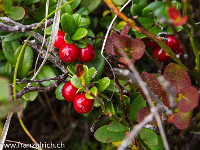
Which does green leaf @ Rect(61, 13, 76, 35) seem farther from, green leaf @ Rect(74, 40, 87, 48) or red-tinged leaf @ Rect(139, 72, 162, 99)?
red-tinged leaf @ Rect(139, 72, 162, 99)

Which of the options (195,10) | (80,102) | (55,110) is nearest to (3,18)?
(80,102)

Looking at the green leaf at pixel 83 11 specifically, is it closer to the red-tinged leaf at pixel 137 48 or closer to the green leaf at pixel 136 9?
the green leaf at pixel 136 9

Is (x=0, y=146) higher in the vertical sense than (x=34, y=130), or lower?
higher

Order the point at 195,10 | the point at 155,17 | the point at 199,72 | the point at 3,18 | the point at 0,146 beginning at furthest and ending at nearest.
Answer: the point at 195,10 < the point at 155,17 < the point at 3,18 < the point at 0,146 < the point at 199,72

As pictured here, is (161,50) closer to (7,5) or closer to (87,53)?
(87,53)

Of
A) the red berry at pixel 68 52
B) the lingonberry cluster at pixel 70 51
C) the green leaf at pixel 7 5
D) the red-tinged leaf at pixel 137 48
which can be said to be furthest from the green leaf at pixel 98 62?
the green leaf at pixel 7 5

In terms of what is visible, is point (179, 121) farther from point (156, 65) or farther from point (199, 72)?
point (156, 65)

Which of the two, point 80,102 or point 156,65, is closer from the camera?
point 80,102

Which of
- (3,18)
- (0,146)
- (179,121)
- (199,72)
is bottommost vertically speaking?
(0,146)
